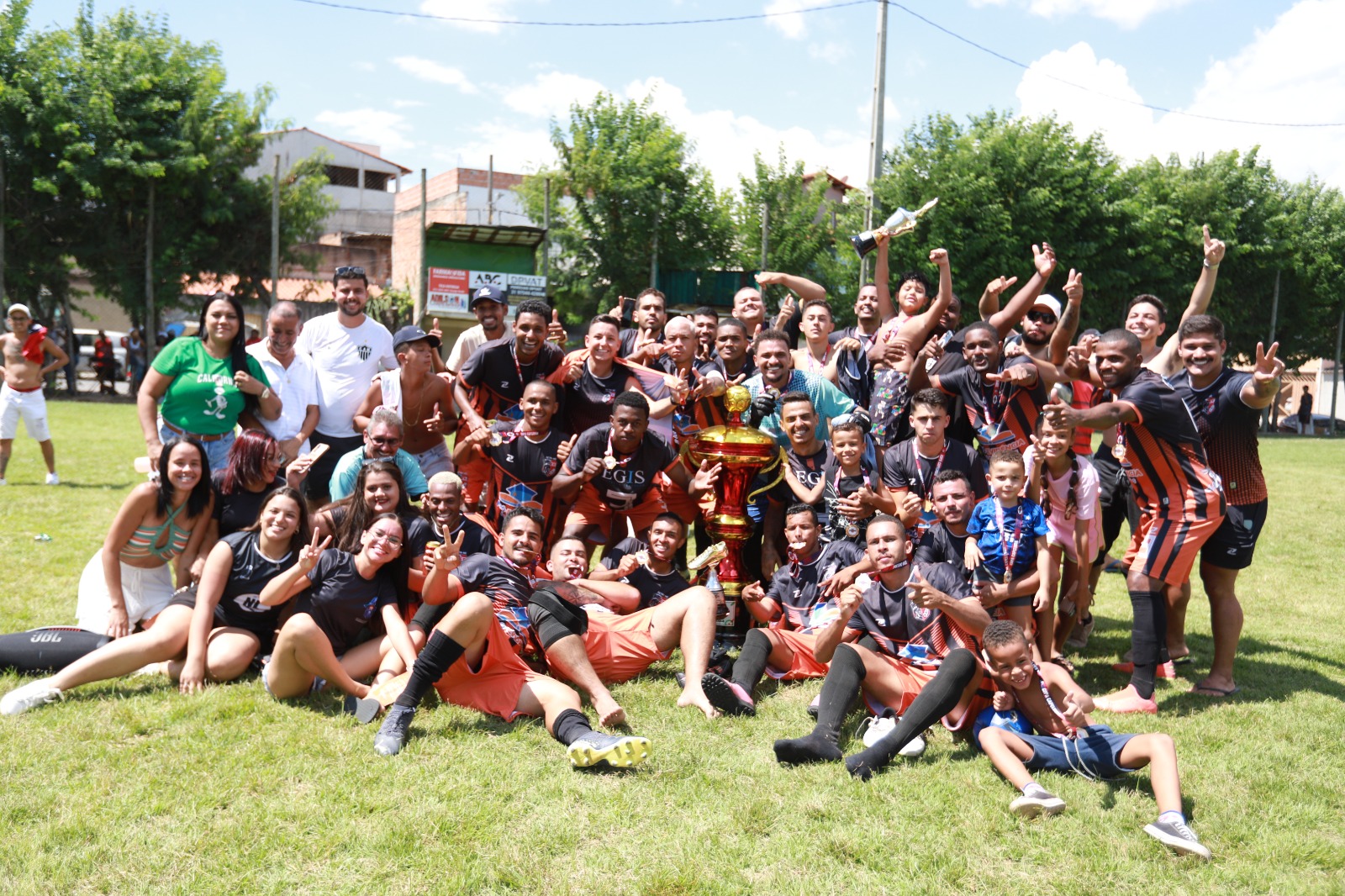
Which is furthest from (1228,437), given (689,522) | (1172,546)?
(689,522)

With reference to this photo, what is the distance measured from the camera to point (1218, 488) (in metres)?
5.51

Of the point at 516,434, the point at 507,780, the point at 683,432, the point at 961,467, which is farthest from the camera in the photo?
the point at 683,432

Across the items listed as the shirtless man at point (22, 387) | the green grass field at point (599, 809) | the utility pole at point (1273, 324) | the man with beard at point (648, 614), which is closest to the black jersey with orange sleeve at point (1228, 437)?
the green grass field at point (599, 809)

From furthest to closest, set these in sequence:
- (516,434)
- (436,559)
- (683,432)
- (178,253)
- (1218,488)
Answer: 1. (178,253)
2. (683,432)
3. (516,434)
4. (1218,488)
5. (436,559)

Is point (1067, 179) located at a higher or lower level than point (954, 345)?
higher

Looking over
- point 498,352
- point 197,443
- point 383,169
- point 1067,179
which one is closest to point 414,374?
point 498,352

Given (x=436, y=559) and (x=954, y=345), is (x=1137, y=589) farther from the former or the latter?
(x=436, y=559)

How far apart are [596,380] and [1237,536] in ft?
13.6

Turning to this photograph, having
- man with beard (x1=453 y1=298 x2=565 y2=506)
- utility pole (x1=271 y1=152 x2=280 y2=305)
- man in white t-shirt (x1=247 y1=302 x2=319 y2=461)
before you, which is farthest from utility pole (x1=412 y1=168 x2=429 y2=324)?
man with beard (x1=453 y1=298 x2=565 y2=506)

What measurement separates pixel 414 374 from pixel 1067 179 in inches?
1097

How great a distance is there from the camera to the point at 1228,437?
19.1 feet

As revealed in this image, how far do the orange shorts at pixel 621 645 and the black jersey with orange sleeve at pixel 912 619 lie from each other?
3.93 feet

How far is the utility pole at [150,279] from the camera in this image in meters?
27.3

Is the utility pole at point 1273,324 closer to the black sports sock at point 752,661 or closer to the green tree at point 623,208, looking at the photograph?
the green tree at point 623,208
